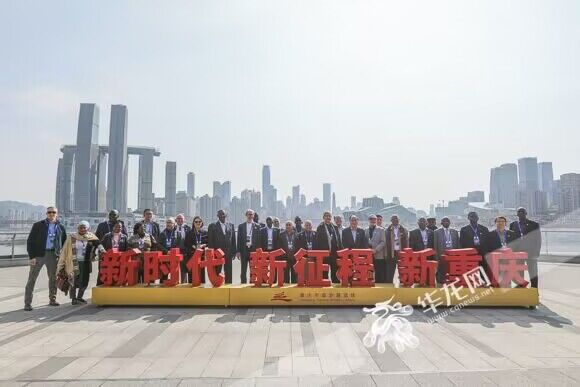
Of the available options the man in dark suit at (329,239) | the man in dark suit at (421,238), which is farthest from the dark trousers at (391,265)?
the man in dark suit at (329,239)

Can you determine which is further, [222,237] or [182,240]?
[182,240]

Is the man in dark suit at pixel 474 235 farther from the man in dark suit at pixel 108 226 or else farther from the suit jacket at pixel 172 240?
the man in dark suit at pixel 108 226

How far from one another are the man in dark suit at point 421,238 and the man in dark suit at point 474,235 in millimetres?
682

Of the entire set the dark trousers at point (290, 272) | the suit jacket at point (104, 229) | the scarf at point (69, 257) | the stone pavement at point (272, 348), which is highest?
the suit jacket at point (104, 229)

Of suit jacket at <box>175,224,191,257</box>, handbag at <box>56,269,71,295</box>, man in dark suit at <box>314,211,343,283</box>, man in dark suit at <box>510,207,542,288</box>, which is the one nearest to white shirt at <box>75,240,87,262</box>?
handbag at <box>56,269,71,295</box>

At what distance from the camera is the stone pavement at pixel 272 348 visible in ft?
12.5

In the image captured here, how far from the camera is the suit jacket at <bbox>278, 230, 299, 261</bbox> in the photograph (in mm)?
8633

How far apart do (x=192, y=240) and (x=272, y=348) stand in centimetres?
454

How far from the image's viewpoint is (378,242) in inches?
340

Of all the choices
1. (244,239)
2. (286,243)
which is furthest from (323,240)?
(244,239)

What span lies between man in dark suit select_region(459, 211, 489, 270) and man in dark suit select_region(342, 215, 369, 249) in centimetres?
215

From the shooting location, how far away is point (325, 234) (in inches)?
341

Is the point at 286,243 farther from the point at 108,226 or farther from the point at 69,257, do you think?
the point at 69,257

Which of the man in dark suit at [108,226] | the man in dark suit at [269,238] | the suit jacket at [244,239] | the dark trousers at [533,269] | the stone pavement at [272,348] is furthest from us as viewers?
the man in dark suit at [269,238]
